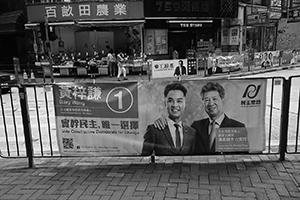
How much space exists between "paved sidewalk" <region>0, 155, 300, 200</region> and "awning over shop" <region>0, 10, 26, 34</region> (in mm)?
18166

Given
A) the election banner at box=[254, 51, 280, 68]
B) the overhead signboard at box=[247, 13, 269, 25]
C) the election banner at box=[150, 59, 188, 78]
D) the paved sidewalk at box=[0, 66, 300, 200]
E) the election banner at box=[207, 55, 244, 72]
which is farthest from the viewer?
the overhead signboard at box=[247, 13, 269, 25]

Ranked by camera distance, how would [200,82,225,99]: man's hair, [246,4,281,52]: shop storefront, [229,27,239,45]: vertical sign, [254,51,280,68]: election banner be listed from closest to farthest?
[200,82,225,99]: man's hair, [254,51,280,68]: election banner, [229,27,239,45]: vertical sign, [246,4,281,52]: shop storefront

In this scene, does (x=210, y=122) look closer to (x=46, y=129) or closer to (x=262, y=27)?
(x=46, y=129)

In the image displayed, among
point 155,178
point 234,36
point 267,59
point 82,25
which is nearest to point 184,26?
point 234,36

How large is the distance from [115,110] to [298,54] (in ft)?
66.7

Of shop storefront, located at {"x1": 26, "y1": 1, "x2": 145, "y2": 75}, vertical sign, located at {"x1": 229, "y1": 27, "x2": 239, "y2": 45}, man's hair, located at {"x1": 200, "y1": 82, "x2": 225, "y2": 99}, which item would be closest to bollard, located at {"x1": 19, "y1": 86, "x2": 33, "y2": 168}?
man's hair, located at {"x1": 200, "y1": 82, "x2": 225, "y2": 99}

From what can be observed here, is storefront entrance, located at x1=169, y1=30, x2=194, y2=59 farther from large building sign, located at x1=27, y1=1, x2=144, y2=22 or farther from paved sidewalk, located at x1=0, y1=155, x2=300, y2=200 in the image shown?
paved sidewalk, located at x1=0, y1=155, x2=300, y2=200

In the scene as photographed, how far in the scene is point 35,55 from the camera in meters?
20.6

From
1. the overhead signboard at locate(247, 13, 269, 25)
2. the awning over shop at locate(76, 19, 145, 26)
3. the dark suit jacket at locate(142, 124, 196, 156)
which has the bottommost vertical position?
the dark suit jacket at locate(142, 124, 196, 156)

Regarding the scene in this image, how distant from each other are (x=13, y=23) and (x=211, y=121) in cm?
2007

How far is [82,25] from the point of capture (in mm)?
17938

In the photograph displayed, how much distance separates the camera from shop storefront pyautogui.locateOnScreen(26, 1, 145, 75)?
17750 millimetres

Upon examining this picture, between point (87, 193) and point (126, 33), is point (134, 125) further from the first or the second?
point (126, 33)

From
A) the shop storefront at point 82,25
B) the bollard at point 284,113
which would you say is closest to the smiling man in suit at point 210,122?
the bollard at point 284,113
